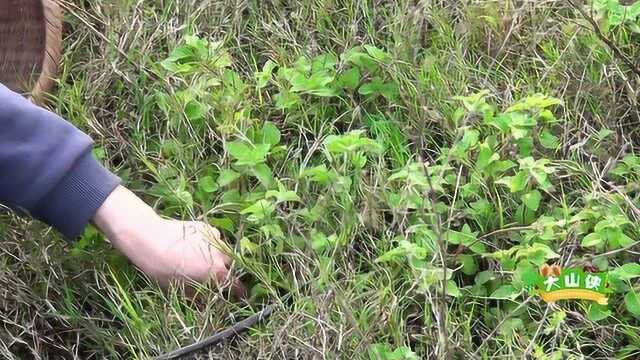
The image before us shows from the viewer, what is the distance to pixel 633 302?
1336 millimetres

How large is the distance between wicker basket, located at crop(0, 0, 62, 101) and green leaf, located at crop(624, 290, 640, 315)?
993 millimetres

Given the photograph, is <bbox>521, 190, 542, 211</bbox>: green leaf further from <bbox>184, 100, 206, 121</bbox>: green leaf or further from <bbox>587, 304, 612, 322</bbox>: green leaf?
<bbox>184, 100, 206, 121</bbox>: green leaf

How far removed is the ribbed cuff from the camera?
1406 millimetres

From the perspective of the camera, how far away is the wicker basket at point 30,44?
1.88 m

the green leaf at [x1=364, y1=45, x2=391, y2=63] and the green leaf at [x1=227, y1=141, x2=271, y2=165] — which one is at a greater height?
the green leaf at [x1=364, y1=45, x2=391, y2=63]

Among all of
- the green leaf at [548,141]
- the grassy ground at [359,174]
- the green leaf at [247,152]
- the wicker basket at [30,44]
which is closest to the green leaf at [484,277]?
the grassy ground at [359,174]

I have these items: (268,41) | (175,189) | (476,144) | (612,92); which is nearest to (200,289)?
(175,189)

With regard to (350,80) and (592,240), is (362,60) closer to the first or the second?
(350,80)

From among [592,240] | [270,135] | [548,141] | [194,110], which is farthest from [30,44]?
[592,240]

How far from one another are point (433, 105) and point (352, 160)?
226mm

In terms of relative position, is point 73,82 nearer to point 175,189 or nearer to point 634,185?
point 175,189

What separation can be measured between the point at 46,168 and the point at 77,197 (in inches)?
2.5

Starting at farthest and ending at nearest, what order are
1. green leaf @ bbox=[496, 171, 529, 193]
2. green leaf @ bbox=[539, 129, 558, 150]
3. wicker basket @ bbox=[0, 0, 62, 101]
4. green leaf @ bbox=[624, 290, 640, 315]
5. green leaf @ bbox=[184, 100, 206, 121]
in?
wicker basket @ bbox=[0, 0, 62, 101], green leaf @ bbox=[184, 100, 206, 121], green leaf @ bbox=[539, 129, 558, 150], green leaf @ bbox=[496, 171, 529, 193], green leaf @ bbox=[624, 290, 640, 315]

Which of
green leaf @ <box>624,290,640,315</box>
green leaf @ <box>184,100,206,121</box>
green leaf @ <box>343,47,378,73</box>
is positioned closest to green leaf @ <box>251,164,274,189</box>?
green leaf @ <box>184,100,206,121</box>
